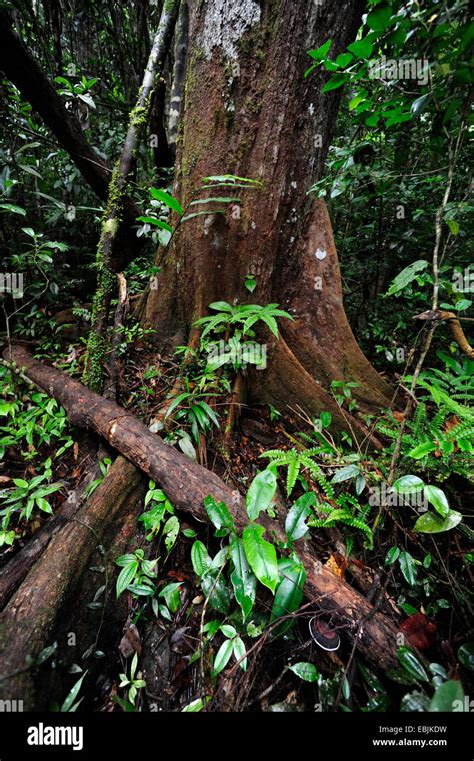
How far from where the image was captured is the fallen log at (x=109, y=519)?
1.26 metres

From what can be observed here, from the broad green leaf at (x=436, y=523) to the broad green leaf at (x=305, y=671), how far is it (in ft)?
2.44

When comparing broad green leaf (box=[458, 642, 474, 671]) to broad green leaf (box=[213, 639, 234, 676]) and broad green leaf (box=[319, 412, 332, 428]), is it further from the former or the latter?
broad green leaf (box=[319, 412, 332, 428])

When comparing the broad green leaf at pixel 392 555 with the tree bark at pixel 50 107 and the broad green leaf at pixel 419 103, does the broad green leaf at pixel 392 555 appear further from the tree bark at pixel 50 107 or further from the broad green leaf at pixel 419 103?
the tree bark at pixel 50 107

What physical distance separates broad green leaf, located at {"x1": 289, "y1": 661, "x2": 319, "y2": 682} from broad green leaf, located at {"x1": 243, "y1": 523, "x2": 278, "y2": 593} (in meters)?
0.34

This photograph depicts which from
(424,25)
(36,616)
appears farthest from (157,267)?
(36,616)

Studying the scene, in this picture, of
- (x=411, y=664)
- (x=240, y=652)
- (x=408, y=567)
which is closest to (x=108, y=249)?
(x=240, y=652)

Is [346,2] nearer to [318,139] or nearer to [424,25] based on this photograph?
[318,139]

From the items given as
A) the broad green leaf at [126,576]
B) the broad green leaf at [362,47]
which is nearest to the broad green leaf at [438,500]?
the broad green leaf at [126,576]

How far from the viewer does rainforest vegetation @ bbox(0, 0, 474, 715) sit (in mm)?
1324

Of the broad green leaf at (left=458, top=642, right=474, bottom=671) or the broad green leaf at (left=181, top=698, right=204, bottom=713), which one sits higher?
the broad green leaf at (left=458, top=642, right=474, bottom=671)

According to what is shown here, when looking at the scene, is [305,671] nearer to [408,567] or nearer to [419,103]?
[408,567]

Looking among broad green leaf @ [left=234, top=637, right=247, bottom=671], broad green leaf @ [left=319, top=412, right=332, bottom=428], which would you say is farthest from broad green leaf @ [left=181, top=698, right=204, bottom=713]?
broad green leaf @ [left=319, top=412, right=332, bottom=428]

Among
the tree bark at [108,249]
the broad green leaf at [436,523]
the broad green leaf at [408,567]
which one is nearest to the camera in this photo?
the broad green leaf at [436,523]

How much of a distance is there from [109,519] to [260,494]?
34.8 inches
